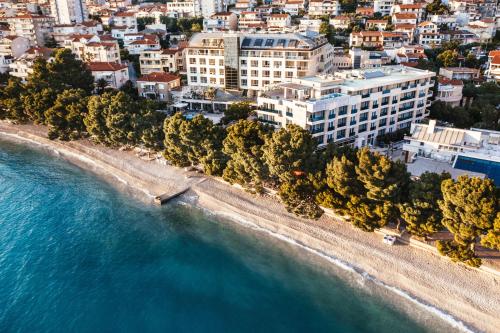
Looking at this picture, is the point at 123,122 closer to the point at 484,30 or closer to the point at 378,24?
the point at 378,24

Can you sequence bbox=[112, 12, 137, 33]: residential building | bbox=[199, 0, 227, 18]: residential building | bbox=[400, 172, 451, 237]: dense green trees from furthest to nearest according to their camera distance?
bbox=[199, 0, 227, 18]: residential building → bbox=[112, 12, 137, 33]: residential building → bbox=[400, 172, 451, 237]: dense green trees

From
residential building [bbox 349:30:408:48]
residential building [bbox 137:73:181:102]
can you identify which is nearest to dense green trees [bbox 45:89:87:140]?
residential building [bbox 137:73:181:102]

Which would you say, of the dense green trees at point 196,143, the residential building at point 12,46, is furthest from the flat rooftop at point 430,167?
the residential building at point 12,46

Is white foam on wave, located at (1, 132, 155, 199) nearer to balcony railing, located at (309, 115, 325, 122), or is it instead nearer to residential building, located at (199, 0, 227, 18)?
balcony railing, located at (309, 115, 325, 122)

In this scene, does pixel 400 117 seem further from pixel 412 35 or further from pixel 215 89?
pixel 412 35

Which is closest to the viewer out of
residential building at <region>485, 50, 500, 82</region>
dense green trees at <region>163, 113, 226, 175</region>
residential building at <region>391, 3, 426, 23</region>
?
dense green trees at <region>163, 113, 226, 175</region>

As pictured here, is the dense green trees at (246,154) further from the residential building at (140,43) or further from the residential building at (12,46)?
the residential building at (12,46)
